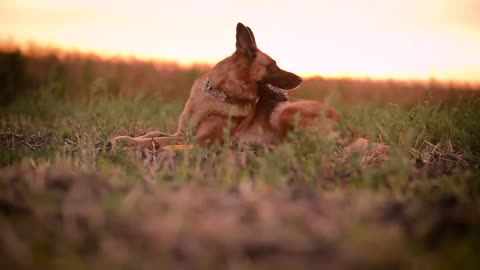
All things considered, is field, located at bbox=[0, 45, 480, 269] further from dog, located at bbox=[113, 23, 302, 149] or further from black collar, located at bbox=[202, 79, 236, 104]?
black collar, located at bbox=[202, 79, 236, 104]

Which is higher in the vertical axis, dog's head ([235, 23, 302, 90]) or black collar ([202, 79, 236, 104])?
dog's head ([235, 23, 302, 90])

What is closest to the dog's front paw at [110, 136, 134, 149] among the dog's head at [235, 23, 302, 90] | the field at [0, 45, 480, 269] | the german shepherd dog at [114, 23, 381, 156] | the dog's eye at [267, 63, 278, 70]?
the german shepherd dog at [114, 23, 381, 156]

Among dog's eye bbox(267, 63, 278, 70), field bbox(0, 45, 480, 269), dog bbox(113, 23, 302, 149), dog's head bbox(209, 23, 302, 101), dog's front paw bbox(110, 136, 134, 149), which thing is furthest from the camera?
dog's eye bbox(267, 63, 278, 70)

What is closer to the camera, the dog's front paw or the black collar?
the dog's front paw

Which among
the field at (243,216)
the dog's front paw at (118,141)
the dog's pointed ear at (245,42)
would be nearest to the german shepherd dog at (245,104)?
the dog's pointed ear at (245,42)

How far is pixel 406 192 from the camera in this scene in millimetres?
3098

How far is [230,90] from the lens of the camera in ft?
20.2

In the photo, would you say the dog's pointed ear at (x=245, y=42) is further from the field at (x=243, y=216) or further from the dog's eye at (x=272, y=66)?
the field at (x=243, y=216)

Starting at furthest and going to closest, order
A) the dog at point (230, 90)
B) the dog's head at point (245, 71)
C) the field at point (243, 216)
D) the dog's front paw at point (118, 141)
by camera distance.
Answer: the dog's head at point (245, 71), the dog at point (230, 90), the dog's front paw at point (118, 141), the field at point (243, 216)

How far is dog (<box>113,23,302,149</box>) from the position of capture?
6.05m

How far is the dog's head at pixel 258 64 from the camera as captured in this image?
6172mm

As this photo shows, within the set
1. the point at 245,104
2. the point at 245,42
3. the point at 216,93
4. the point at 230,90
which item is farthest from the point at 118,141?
the point at 245,42

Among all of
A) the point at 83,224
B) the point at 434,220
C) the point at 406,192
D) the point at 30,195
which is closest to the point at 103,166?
the point at 30,195

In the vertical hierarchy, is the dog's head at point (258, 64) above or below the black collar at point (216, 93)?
above
